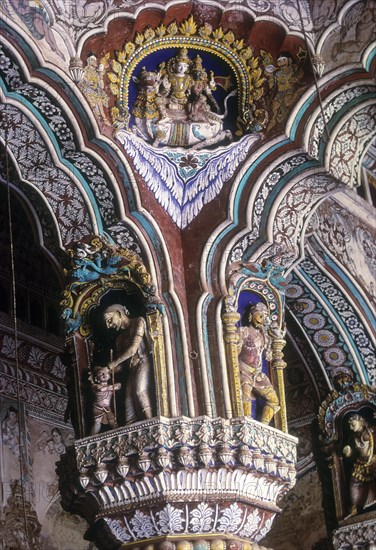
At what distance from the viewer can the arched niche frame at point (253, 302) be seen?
754cm

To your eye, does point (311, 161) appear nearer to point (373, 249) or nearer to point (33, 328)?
point (373, 249)

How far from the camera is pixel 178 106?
8.08 m

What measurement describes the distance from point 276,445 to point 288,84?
208 centimetres

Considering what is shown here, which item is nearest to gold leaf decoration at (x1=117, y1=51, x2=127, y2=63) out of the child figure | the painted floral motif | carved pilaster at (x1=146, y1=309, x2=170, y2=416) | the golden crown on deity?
the golden crown on deity

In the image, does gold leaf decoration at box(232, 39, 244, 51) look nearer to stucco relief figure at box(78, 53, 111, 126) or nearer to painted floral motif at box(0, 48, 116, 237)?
stucco relief figure at box(78, 53, 111, 126)

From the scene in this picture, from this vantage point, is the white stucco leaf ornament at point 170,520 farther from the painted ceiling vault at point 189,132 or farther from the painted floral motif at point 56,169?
the painted floral motif at point 56,169

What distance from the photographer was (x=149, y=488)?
280 inches

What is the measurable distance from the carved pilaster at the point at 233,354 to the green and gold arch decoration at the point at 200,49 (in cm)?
118

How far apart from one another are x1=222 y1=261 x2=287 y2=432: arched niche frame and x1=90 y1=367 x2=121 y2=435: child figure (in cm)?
63

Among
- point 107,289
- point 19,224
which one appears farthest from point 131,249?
point 19,224

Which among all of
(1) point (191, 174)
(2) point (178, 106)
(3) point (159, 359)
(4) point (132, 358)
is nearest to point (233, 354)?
(3) point (159, 359)

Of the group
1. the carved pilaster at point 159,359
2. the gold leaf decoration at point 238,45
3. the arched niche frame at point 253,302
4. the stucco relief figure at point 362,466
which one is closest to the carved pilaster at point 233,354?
the arched niche frame at point 253,302

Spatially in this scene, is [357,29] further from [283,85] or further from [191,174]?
[191,174]

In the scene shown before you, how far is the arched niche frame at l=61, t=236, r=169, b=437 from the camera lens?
24.5ft
